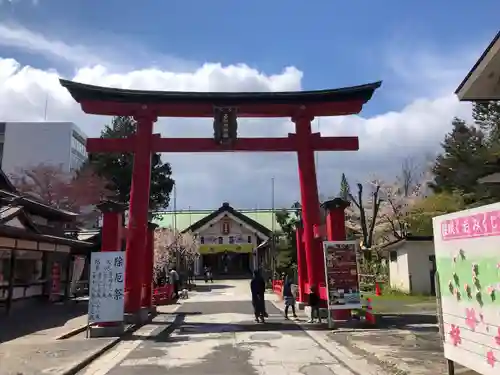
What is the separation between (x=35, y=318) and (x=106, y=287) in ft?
20.5

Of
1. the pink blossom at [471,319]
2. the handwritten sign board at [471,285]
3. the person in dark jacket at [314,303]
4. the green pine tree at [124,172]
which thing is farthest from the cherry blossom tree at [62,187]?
the pink blossom at [471,319]

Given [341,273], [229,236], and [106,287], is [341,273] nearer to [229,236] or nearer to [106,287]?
[106,287]

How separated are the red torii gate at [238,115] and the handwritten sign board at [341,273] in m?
2.33

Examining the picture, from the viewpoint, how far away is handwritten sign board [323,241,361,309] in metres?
14.5

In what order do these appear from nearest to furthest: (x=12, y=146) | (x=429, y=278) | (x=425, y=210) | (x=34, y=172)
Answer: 1. (x=429, y=278)
2. (x=425, y=210)
3. (x=34, y=172)
4. (x=12, y=146)

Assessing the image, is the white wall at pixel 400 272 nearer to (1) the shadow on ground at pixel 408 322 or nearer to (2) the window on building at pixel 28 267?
(1) the shadow on ground at pixel 408 322

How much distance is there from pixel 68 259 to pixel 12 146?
49.8 meters

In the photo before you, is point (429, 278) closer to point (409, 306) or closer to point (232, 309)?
point (409, 306)

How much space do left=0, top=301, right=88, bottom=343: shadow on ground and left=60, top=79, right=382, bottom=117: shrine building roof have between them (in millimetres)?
7665

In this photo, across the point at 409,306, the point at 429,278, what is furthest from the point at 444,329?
the point at 429,278

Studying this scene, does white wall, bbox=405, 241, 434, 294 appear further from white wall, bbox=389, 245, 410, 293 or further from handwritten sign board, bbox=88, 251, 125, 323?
handwritten sign board, bbox=88, 251, 125, 323

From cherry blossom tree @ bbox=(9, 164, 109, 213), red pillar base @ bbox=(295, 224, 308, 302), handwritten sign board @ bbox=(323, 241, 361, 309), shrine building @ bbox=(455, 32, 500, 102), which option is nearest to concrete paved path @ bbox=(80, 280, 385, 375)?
handwritten sign board @ bbox=(323, 241, 361, 309)

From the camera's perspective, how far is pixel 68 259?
27953mm

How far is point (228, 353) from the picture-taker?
1077cm
